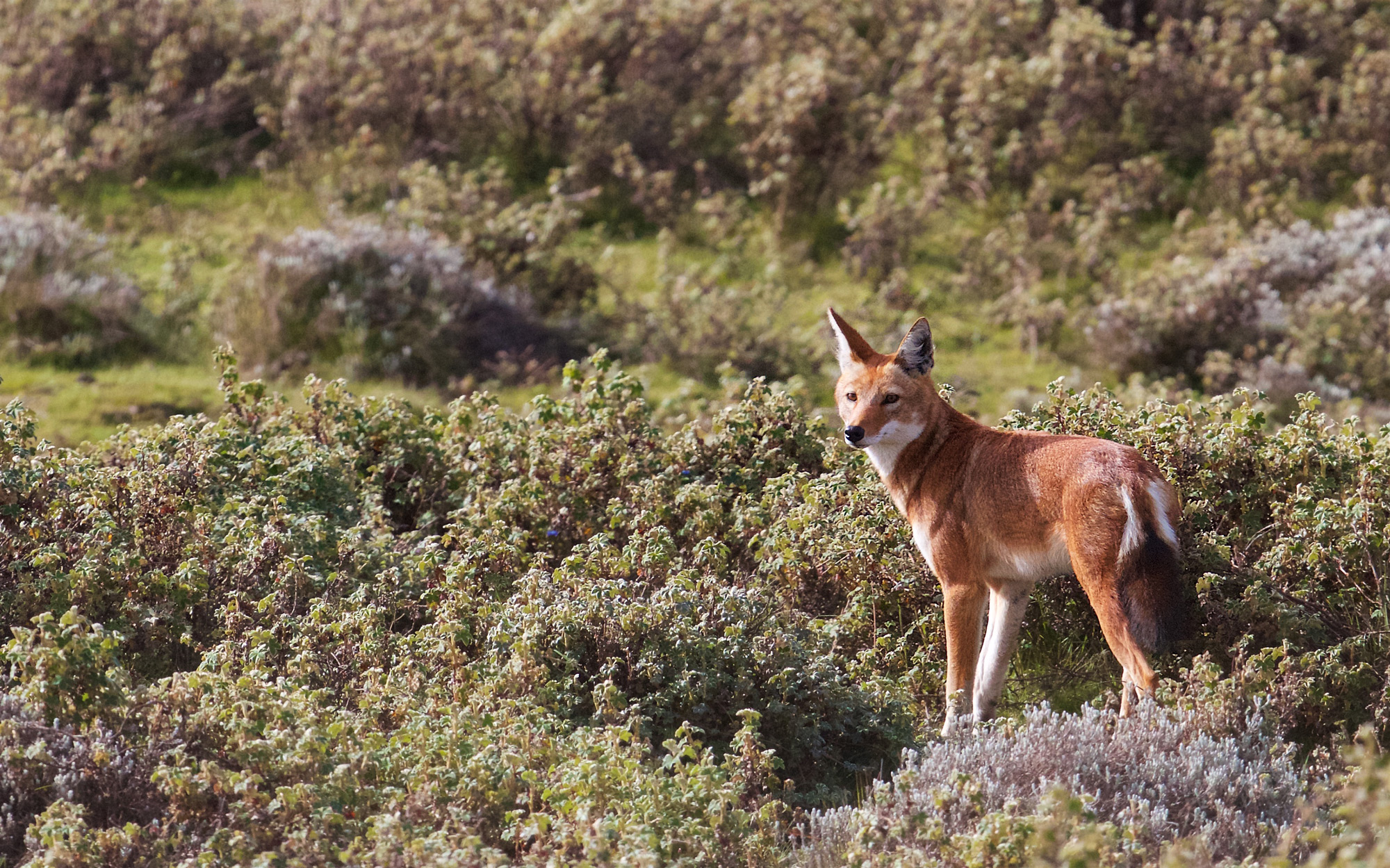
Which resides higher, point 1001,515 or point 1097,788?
Result: point 1001,515

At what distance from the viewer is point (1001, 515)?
532 cm

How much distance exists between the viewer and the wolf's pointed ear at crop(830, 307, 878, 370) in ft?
19.3

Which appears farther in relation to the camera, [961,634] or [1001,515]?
[961,634]

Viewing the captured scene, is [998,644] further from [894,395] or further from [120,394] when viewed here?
[120,394]

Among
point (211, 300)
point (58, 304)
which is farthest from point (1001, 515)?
point (58, 304)

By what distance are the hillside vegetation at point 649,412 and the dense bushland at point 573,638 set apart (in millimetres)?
25

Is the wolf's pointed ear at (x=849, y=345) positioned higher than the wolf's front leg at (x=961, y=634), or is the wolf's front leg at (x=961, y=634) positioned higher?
the wolf's pointed ear at (x=849, y=345)

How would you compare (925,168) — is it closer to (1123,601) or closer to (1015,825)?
(1123,601)

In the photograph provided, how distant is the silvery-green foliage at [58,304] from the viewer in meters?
10.5

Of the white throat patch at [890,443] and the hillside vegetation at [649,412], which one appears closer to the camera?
the hillside vegetation at [649,412]

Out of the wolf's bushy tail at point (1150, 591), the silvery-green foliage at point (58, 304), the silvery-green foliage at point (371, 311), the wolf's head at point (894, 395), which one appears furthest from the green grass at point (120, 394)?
the wolf's bushy tail at point (1150, 591)

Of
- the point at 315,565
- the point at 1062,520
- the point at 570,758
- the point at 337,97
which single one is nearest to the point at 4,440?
the point at 315,565

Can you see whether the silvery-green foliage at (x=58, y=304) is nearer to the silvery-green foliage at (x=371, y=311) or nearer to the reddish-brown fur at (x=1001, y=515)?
the silvery-green foliage at (x=371, y=311)

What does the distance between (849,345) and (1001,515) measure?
1095mm
